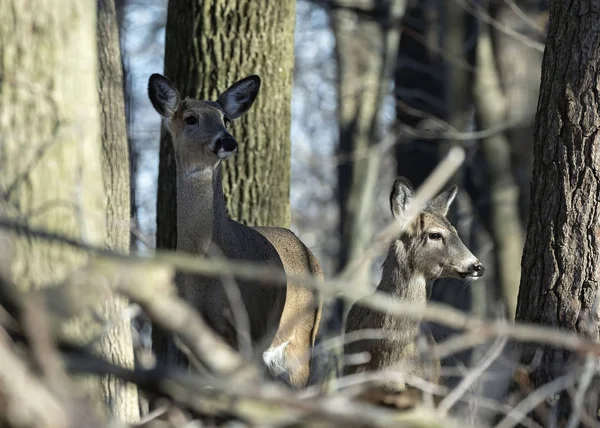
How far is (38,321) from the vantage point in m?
2.60

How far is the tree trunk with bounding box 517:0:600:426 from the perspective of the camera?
19.2 ft

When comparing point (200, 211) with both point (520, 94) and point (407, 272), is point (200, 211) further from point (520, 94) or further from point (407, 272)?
point (520, 94)

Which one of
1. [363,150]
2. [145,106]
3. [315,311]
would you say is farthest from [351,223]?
[145,106]

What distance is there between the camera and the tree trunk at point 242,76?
29.1 ft

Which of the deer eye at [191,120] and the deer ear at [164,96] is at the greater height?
the deer ear at [164,96]

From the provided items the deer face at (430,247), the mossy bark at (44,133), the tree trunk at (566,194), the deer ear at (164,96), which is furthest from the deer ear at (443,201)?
the mossy bark at (44,133)

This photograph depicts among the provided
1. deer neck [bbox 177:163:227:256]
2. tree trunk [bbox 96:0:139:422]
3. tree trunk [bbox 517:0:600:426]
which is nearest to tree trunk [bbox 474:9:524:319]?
deer neck [bbox 177:163:227:256]

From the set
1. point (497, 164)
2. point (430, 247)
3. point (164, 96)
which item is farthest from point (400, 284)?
point (497, 164)

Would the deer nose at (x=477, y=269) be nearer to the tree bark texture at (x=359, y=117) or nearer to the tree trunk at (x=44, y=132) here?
the tree trunk at (x=44, y=132)

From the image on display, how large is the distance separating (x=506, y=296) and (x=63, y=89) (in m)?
9.99

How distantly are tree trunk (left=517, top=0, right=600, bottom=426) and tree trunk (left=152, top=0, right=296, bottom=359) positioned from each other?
3.24m

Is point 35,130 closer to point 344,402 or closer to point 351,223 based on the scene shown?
point 344,402

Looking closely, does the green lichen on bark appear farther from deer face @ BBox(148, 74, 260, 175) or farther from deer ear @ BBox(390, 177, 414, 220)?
deer ear @ BBox(390, 177, 414, 220)

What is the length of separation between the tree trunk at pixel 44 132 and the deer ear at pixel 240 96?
3.78 m
